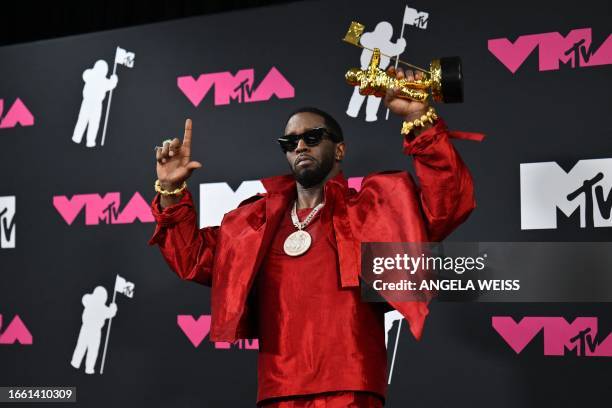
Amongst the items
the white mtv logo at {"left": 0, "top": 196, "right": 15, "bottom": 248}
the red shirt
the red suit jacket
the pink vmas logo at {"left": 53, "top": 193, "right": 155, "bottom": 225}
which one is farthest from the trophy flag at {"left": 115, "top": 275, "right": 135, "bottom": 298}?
the red shirt

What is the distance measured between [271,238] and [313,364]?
423 mm

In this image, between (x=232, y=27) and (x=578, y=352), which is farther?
(x=232, y=27)

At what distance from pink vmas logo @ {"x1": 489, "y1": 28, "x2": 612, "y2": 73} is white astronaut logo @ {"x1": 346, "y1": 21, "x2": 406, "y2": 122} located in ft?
1.32

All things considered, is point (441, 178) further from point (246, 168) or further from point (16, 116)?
point (16, 116)

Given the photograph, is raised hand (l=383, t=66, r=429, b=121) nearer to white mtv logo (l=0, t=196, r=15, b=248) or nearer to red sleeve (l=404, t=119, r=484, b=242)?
red sleeve (l=404, t=119, r=484, b=242)

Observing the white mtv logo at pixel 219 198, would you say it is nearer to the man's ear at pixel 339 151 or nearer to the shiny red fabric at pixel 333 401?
the man's ear at pixel 339 151

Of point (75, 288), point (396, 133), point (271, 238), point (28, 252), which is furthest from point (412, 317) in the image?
point (28, 252)

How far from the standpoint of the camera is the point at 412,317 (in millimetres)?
2287

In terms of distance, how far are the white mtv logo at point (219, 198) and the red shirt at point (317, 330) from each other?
1.16 metres

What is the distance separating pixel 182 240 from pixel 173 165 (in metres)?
0.24

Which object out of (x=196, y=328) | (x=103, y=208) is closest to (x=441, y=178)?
(x=196, y=328)

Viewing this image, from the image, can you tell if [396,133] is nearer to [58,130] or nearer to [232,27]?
[232,27]

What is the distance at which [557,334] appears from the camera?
3.04 metres

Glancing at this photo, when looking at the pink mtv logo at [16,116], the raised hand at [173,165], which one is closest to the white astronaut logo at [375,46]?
the raised hand at [173,165]
